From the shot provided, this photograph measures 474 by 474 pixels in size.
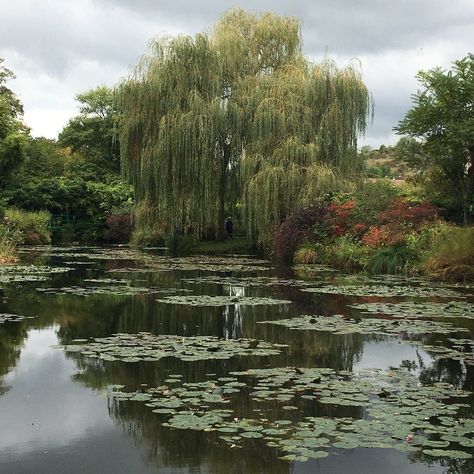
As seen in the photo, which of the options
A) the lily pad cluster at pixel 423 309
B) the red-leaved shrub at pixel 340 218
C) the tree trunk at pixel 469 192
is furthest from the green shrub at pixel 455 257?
the red-leaved shrub at pixel 340 218

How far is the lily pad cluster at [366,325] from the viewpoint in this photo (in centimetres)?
888

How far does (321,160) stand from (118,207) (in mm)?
19946

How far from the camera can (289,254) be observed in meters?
24.1

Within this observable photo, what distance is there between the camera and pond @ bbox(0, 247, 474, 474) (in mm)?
4348

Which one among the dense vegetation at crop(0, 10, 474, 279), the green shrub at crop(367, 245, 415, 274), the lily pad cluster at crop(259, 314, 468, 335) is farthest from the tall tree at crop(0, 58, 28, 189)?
the lily pad cluster at crop(259, 314, 468, 335)

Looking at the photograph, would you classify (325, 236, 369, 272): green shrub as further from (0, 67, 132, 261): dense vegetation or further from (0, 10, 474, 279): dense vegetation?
(0, 67, 132, 261): dense vegetation

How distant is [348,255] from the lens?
20688 mm

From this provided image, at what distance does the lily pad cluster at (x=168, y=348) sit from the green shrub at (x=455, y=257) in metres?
9.41

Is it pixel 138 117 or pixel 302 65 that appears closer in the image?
pixel 138 117

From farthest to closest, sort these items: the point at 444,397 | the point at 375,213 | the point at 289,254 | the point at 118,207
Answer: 1. the point at 118,207
2. the point at 289,254
3. the point at 375,213
4. the point at 444,397

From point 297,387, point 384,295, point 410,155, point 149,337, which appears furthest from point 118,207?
point 297,387

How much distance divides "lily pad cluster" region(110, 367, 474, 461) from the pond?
17 mm

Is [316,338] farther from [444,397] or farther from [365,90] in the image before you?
[365,90]

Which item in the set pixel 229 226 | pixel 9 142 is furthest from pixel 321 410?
pixel 9 142
